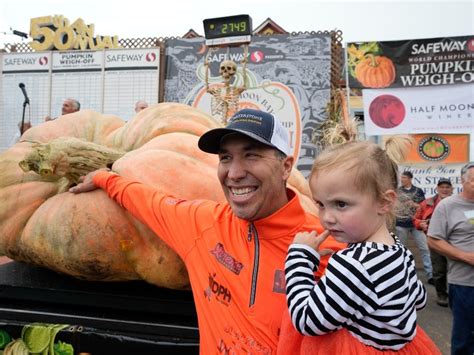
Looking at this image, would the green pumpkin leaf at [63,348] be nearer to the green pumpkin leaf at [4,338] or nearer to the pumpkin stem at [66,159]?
the green pumpkin leaf at [4,338]

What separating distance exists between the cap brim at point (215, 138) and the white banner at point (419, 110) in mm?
6522

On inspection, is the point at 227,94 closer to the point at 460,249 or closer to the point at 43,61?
the point at 460,249

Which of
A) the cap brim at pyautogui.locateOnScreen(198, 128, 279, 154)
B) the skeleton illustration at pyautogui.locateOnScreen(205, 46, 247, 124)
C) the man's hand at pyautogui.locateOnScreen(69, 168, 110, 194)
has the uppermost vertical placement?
the skeleton illustration at pyautogui.locateOnScreen(205, 46, 247, 124)

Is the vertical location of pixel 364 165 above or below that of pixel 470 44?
below

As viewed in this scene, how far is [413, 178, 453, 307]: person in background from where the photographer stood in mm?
5477

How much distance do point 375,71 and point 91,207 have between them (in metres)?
6.78

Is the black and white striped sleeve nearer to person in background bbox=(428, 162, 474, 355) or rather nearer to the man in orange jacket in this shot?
the man in orange jacket

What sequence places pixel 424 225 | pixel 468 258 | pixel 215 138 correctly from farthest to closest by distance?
pixel 424 225
pixel 468 258
pixel 215 138

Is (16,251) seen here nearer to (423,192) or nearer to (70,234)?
(70,234)

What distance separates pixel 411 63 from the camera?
290 inches

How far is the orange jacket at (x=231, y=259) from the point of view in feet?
4.28

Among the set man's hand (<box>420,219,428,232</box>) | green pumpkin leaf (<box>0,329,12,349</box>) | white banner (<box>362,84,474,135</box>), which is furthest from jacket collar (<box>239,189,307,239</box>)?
white banner (<box>362,84,474,135</box>)

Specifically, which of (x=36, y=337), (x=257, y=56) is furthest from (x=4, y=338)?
Answer: (x=257, y=56)

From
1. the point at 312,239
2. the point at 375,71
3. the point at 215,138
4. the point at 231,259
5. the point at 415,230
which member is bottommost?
the point at 415,230
